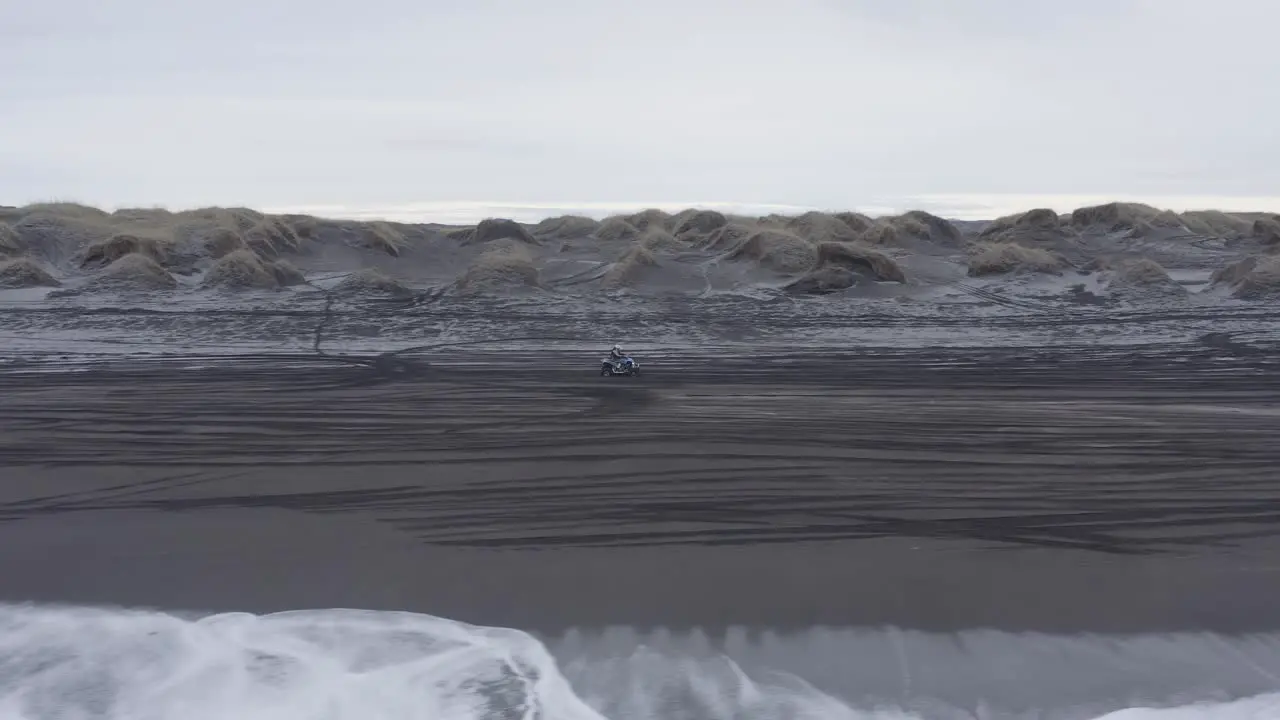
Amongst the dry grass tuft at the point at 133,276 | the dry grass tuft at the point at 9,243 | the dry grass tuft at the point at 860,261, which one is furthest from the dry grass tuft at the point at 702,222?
the dry grass tuft at the point at 9,243

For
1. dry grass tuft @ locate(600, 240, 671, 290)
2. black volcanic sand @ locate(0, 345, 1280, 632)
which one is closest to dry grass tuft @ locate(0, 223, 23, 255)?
dry grass tuft @ locate(600, 240, 671, 290)

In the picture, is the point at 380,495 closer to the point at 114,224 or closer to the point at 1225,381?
the point at 1225,381

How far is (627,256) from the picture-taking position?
3788cm

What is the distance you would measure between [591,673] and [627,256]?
3089cm

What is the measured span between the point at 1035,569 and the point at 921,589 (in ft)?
3.48

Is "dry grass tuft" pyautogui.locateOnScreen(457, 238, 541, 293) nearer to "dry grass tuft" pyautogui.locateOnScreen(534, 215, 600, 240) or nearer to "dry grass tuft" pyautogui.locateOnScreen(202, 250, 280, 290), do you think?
"dry grass tuft" pyautogui.locateOnScreen(202, 250, 280, 290)

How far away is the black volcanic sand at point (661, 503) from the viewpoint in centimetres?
856

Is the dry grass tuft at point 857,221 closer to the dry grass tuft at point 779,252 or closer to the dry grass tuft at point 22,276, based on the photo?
the dry grass tuft at point 779,252

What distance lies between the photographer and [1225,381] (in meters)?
18.8

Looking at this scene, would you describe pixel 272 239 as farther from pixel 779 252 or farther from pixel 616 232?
pixel 779 252

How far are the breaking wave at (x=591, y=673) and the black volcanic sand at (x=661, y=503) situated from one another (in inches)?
12.8

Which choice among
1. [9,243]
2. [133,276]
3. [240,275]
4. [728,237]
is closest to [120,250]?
[133,276]

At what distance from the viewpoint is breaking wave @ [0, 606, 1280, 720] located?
7.04 meters

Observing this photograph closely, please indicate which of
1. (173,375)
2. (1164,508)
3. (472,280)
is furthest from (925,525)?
(472,280)
